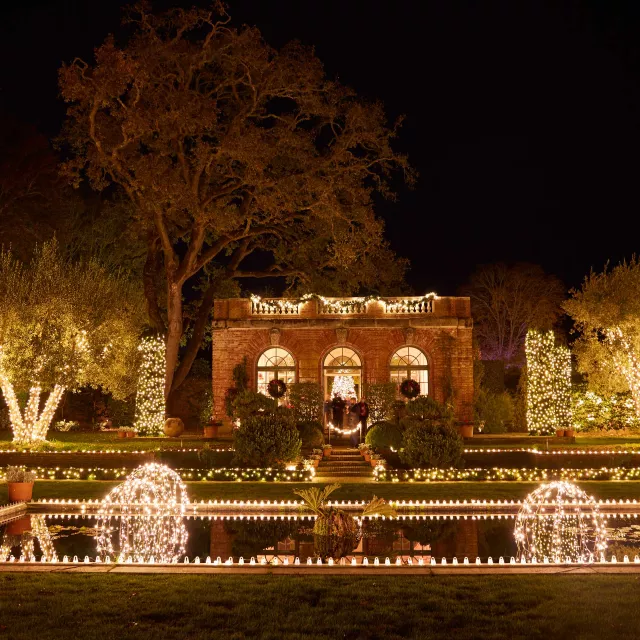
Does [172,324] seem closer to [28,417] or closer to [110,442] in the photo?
[110,442]

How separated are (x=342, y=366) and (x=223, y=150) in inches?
320

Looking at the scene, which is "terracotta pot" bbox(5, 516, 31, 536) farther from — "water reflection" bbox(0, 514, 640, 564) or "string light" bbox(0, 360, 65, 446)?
"string light" bbox(0, 360, 65, 446)

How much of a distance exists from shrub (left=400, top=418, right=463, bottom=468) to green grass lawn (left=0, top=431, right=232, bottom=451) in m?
6.13

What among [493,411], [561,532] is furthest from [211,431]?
[561,532]

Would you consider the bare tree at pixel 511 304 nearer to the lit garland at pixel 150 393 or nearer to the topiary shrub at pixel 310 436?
the lit garland at pixel 150 393

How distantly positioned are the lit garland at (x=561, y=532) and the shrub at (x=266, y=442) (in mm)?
6636

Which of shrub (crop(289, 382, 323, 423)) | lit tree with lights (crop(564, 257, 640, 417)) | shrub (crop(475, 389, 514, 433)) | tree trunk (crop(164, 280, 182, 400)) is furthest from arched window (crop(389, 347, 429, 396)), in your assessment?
tree trunk (crop(164, 280, 182, 400))

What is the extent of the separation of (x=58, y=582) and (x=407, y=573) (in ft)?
11.3

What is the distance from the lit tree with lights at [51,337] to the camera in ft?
70.9

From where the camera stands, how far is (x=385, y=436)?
20.9 meters

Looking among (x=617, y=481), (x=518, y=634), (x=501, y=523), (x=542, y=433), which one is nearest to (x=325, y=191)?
(x=542, y=433)

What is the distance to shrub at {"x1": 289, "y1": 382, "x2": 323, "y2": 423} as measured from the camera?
83.6ft

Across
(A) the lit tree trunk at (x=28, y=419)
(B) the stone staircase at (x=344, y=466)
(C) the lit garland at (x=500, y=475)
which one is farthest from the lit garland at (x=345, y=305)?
(C) the lit garland at (x=500, y=475)

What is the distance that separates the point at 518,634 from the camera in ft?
20.2
